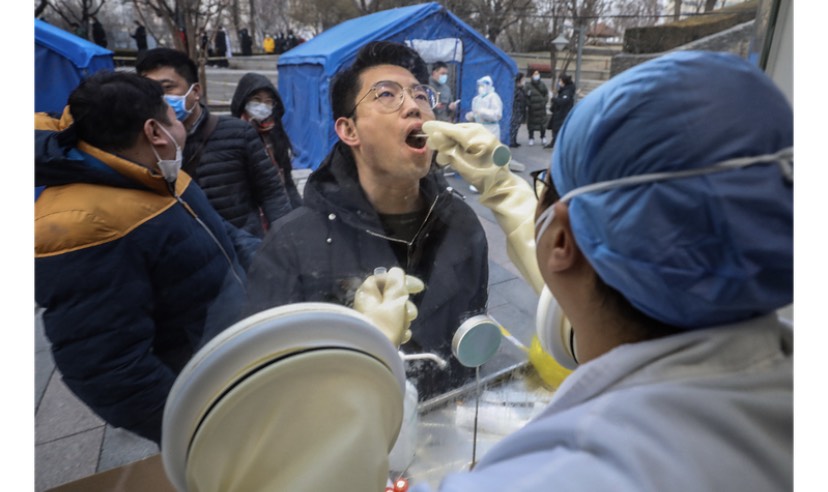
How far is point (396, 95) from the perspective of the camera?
1.17 meters

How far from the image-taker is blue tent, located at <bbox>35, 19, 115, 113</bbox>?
33.6 inches

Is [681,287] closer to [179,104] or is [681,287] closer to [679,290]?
[679,290]

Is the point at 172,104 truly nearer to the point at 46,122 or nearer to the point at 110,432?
the point at 46,122

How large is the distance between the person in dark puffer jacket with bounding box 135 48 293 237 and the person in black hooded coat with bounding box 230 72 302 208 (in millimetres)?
15

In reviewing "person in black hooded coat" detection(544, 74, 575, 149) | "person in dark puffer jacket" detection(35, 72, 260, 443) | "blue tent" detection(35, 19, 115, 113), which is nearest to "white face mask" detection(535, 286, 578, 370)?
"person in black hooded coat" detection(544, 74, 575, 149)

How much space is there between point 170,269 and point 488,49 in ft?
2.80

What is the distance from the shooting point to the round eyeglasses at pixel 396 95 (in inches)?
45.4

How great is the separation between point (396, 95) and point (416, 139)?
110mm

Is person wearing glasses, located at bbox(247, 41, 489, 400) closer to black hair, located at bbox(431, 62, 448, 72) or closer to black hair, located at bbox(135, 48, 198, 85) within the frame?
black hair, located at bbox(431, 62, 448, 72)

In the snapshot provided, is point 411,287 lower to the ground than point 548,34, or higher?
lower

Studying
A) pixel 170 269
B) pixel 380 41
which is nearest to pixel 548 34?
pixel 380 41

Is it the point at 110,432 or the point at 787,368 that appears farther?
the point at 110,432

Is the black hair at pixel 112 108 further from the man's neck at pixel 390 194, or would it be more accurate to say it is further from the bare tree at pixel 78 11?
the man's neck at pixel 390 194

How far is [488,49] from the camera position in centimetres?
126
